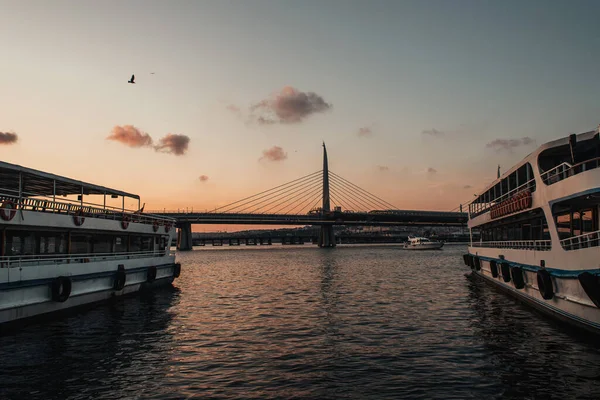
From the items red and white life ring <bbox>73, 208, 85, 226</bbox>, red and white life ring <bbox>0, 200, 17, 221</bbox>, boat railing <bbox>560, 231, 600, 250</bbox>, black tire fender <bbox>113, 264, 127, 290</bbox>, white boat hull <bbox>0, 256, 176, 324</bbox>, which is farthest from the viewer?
black tire fender <bbox>113, 264, 127, 290</bbox>

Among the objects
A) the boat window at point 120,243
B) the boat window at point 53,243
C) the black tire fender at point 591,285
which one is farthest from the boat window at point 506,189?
the boat window at point 120,243

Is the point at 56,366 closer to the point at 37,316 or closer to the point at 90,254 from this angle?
the point at 37,316

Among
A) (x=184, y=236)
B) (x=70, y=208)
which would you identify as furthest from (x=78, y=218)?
(x=184, y=236)

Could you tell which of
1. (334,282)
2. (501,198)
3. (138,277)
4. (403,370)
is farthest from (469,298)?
(138,277)

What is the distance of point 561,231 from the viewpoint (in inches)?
734

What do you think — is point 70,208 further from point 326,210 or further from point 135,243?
point 326,210

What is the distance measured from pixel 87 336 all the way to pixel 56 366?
4.20 meters

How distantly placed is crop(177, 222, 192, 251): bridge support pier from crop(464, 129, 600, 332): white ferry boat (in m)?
125

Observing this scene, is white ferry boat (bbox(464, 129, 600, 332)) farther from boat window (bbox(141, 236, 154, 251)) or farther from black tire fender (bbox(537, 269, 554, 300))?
boat window (bbox(141, 236, 154, 251))

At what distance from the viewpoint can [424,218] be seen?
477 feet

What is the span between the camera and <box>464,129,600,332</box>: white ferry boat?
15463mm

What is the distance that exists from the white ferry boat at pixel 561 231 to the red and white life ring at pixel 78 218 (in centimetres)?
2181

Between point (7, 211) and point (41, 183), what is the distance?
5444 millimetres

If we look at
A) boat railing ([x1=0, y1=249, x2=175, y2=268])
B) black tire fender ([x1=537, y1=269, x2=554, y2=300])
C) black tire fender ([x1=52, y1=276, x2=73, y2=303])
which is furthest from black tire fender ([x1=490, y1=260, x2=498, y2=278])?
black tire fender ([x1=52, y1=276, x2=73, y2=303])
